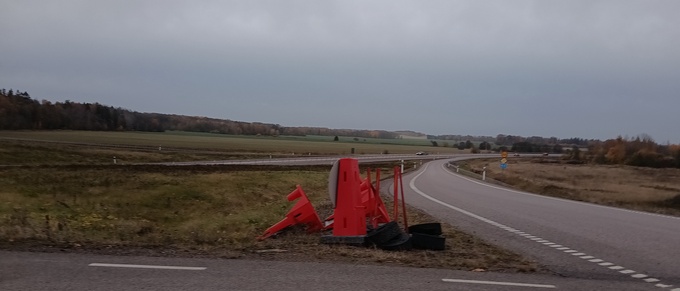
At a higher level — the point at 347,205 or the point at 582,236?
the point at 347,205

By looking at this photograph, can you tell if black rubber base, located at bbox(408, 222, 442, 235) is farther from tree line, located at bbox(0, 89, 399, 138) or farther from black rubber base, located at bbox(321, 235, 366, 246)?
tree line, located at bbox(0, 89, 399, 138)

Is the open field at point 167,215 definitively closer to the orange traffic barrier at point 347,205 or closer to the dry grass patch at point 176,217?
the dry grass patch at point 176,217

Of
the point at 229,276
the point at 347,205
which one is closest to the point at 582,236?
the point at 347,205

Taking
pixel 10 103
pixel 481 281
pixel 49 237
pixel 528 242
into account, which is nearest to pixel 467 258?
pixel 481 281

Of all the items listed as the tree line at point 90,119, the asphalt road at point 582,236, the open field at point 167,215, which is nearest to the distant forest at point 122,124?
the tree line at point 90,119

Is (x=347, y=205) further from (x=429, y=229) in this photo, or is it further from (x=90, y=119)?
(x=90, y=119)

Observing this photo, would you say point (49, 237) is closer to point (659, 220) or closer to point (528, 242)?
point (528, 242)

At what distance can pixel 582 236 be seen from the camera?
12.1 meters

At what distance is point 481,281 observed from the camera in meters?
7.27

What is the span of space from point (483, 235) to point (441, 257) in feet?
11.4

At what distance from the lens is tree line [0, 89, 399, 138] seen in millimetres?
100188

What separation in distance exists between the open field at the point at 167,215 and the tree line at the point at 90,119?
45.7 m

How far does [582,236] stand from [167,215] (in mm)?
16043

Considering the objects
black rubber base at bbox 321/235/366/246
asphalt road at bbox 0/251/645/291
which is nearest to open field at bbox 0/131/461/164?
black rubber base at bbox 321/235/366/246
